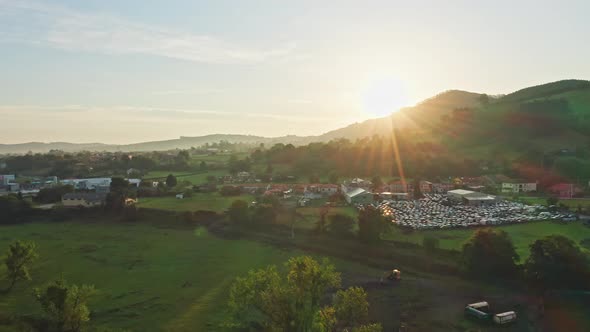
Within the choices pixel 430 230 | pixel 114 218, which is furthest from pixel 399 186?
pixel 114 218

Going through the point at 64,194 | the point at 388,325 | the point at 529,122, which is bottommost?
the point at 388,325

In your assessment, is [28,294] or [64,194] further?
[64,194]

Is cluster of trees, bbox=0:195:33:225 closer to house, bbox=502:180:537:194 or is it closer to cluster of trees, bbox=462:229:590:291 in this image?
cluster of trees, bbox=462:229:590:291

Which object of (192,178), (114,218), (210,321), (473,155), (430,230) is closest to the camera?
(210,321)

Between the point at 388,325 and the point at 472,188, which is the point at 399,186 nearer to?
the point at 472,188

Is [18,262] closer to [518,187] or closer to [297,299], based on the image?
[297,299]

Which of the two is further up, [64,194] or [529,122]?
[529,122]

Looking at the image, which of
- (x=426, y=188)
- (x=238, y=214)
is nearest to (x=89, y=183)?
(x=238, y=214)

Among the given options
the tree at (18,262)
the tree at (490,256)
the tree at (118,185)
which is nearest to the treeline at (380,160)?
the tree at (118,185)
